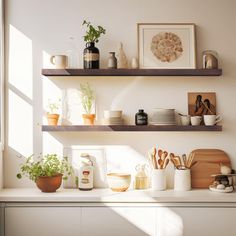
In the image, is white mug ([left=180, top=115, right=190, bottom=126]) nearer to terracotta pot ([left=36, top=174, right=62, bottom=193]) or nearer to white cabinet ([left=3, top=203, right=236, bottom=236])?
white cabinet ([left=3, top=203, right=236, bottom=236])

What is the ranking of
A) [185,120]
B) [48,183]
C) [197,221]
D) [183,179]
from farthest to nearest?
[185,120] → [183,179] → [48,183] → [197,221]

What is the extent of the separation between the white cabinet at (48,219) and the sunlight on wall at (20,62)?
99 centimetres

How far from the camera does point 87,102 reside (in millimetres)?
3229

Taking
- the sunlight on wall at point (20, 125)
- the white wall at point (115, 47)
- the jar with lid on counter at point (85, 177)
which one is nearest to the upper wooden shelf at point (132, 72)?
the white wall at point (115, 47)

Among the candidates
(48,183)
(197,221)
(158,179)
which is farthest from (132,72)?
A: (197,221)

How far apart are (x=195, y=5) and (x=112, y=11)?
727mm

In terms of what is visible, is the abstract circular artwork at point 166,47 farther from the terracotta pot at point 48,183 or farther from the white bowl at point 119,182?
the terracotta pot at point 48,183

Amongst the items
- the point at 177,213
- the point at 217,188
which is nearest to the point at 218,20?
the point at 217,188

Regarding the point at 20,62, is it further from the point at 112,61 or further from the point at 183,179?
the point at 183,179

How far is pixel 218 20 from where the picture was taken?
329 cm

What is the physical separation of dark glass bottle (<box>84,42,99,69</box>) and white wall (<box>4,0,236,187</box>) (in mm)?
151

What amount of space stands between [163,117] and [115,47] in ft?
2.44

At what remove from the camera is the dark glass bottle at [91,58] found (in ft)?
10.2

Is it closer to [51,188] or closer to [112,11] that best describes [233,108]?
[112,11]
